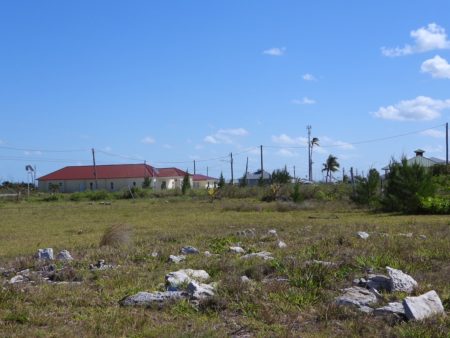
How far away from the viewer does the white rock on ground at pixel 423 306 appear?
5148mm

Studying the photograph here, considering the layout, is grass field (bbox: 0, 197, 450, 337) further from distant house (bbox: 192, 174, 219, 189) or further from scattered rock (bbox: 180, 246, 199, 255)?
distant house (bbox: 192, 174, 219, 189)

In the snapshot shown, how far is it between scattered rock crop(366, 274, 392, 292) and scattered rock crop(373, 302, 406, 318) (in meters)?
0.84

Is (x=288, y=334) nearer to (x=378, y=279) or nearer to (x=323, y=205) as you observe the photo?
(x=378, y=279)

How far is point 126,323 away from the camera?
17.4 feet

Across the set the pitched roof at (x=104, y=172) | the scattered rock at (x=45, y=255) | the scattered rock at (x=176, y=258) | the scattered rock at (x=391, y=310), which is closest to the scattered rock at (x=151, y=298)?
the scattered rock at (x=391, y=310)

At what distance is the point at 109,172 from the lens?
3396 inches

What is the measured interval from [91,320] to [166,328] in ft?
2.70

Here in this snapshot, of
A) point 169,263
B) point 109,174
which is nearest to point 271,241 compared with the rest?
point 169,263

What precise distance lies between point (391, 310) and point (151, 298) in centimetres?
238

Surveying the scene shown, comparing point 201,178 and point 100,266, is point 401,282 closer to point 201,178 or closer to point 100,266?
point 100,266

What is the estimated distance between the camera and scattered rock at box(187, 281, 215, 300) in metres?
6.05

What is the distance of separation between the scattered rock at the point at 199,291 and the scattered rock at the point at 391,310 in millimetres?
1692

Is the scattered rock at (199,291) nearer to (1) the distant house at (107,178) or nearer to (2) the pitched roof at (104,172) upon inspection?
(1) the distant house at (107,178)

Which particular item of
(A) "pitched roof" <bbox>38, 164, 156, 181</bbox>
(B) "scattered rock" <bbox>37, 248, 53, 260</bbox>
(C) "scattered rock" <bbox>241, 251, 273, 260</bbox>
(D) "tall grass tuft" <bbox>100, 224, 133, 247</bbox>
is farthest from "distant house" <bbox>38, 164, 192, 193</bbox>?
(C) "scattered rock" <bbox>241, 251, 273, 260</bbox>
